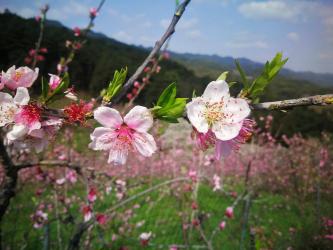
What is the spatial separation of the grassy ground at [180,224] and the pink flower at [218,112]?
7.70 feet

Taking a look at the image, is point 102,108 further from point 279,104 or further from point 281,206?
point 281,206

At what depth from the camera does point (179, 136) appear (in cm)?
1485

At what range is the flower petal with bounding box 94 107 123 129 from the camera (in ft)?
2.80

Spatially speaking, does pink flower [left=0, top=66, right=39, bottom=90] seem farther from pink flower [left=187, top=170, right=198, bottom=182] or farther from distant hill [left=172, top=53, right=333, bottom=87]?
pink flower [left=187, top=170, right=198, bottom=182]

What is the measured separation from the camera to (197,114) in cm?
88

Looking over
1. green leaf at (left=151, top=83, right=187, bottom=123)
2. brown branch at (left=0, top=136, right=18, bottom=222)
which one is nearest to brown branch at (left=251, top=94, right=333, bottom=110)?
green leaf at (left=151, top=83, right=187, bottom=123)

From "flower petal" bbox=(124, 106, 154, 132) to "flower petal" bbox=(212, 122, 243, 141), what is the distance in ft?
0.74

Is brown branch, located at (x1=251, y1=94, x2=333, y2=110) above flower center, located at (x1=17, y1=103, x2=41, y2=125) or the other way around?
above

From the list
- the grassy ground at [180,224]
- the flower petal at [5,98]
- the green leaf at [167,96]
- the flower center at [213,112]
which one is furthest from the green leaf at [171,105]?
the grassy ground at [180,224]

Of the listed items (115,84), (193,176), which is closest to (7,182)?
(115,84)

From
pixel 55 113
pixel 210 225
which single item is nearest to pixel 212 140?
pixel 55 113

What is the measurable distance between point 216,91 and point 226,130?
0.45 feet

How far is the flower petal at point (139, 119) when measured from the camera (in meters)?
0.86

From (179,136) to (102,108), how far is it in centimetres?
1405
